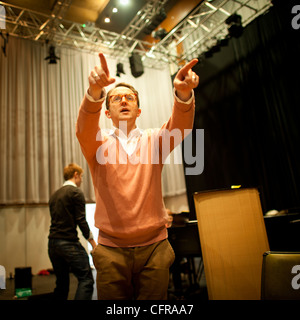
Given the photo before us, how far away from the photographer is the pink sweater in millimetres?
1176

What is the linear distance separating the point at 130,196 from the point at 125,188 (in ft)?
0.14

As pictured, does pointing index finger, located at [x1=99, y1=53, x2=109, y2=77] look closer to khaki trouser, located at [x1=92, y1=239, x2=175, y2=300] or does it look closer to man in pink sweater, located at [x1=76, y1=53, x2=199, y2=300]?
A: man in pink sweater, located at [x1=76, y1=53, x2=199, y2=300]

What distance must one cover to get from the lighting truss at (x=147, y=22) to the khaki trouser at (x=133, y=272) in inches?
218

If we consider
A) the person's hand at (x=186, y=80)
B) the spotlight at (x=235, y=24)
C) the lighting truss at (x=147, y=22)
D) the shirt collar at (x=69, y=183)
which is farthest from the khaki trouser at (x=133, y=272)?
the lighting truss at (x=147, y=22)

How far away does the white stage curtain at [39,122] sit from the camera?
19.9ft

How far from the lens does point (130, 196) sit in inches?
47.6

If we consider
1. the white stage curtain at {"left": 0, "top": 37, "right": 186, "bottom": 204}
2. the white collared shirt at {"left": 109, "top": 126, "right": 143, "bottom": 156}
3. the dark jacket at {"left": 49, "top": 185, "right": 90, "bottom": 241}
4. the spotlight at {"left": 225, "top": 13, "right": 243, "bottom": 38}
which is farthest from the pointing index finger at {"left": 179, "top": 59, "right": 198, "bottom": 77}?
the white stage curtain at {"left": 0, "top": 37, "right": 186, "bottom": 204}

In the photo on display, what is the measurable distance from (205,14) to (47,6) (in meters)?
3.55

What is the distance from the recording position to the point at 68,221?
9.35 ft

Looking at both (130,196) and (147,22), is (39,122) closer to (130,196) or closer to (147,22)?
(147,22)

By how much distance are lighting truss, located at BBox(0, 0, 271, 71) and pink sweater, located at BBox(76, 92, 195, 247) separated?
5.20 metres

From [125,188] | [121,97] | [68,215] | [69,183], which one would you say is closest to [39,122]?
[69,183]
